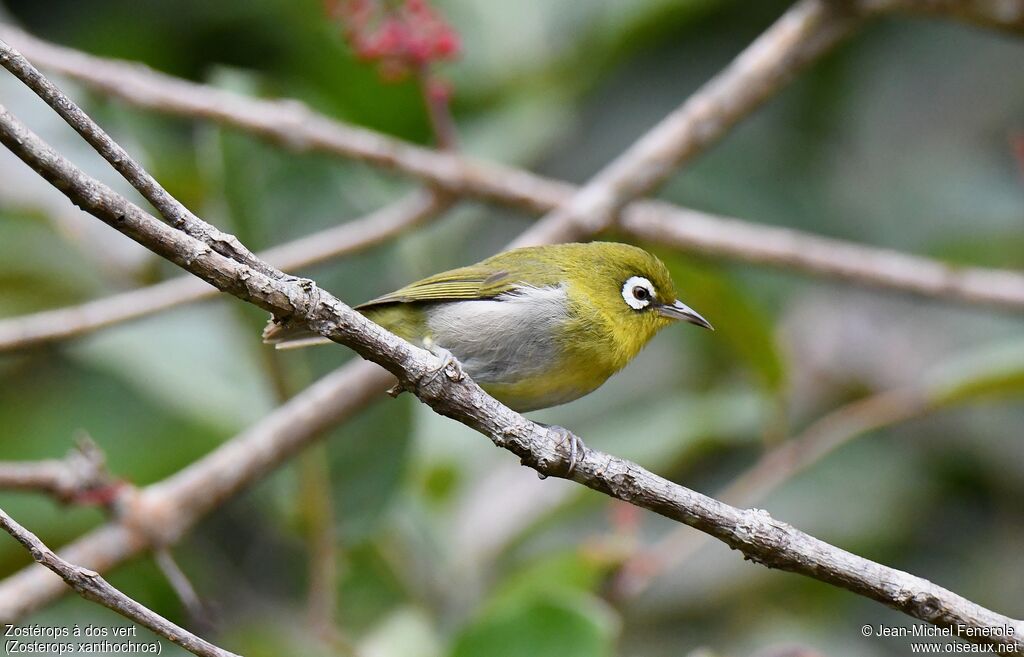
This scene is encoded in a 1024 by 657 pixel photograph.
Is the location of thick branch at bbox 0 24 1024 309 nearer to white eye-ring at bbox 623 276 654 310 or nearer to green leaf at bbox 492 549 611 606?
white eye-ring at bbox 623 276 654 310

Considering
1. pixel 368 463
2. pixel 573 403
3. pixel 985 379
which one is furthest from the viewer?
pixel 573 403

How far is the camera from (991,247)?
5887 mm

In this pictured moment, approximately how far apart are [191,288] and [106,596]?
239 centimetres

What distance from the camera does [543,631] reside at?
3.38 m

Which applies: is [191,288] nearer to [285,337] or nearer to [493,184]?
[285,337]

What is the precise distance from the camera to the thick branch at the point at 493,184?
15.5 ft

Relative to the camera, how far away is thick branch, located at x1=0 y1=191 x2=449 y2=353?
13.4 ft

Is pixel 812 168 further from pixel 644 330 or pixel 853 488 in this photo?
pixel 644 330

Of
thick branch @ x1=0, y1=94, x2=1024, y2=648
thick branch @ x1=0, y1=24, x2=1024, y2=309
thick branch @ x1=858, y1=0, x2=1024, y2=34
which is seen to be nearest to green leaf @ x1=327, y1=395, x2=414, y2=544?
thick branch @ x1=0, y1=24, x2=1024, y2=309

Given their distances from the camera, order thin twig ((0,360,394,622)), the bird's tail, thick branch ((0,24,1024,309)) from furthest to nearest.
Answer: thick branch ((0,24,1024,309)), thin twig ((0,360,394,622)), the bird's tail

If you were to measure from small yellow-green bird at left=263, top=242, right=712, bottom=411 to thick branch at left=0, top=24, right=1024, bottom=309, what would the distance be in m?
1.06

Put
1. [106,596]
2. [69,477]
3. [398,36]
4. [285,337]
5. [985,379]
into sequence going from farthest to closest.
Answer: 1. [985,379]
2. [398,36]
3. [69,477]
4. [285,337]
5. [106,596]

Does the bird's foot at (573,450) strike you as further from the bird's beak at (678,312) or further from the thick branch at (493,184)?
the thick branch at (493,184)

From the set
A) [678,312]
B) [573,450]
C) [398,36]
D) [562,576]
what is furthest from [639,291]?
[573,450]
